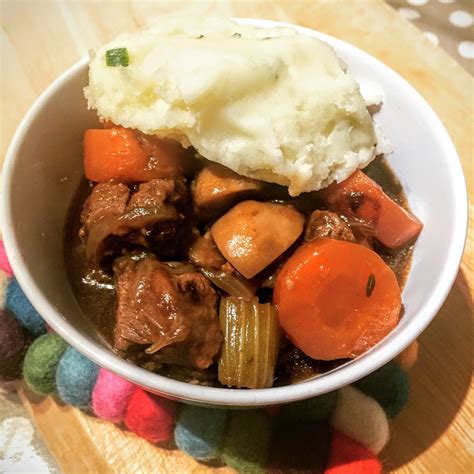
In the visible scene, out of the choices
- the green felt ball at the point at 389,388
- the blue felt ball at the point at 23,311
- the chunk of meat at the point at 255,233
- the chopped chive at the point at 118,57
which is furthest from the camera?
the blue felt ball at the point at 23,311

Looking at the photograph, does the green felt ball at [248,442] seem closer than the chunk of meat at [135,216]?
No

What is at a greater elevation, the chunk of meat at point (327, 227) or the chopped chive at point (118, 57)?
the chopped chive at point (118, 57)

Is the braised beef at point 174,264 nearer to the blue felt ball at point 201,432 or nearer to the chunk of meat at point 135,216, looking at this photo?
the chunk of meat at point 135,216

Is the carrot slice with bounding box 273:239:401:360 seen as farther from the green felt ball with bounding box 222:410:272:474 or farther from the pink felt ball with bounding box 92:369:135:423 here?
the pink felt ball with bounding box 92:369:135:423

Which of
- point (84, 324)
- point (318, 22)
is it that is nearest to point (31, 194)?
point (84, 324)

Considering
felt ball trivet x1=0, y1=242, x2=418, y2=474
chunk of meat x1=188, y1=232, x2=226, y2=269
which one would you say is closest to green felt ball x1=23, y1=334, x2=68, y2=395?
felt ball trivet x1=0, y1=242, x2=418, y2=474

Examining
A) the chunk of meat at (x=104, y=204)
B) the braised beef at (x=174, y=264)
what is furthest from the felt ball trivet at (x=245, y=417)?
the chunk of meat at (x=104, y=204)

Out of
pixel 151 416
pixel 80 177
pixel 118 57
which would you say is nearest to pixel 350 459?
pixel 151 416

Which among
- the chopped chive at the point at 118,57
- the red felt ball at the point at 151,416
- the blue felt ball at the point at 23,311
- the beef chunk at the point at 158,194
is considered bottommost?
the red felt ball at the point at 151,416
